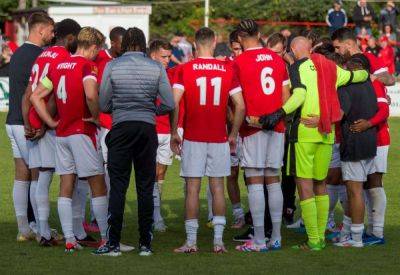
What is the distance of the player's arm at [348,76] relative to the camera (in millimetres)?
11023

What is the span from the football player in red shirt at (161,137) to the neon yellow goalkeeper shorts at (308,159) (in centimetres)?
193

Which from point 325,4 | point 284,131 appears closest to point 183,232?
point 284,131

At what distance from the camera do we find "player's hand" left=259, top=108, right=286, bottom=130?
10617 mm

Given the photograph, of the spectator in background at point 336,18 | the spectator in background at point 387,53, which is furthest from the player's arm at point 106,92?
the spectator in background at point 336,18

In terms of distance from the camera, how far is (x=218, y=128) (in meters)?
10.8

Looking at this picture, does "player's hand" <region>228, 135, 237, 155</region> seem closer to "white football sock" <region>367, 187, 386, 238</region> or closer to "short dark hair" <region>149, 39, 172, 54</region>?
"white football sock" <region>367, 187, 386, 238</region>

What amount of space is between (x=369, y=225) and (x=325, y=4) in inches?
1331

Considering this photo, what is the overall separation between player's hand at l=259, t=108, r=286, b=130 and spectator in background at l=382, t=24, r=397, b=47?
1048 inches

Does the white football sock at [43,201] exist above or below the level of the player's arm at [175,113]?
below

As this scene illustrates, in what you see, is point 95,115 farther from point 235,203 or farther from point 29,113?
point 235,203

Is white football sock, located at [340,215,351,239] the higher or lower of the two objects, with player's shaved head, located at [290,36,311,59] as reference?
lower

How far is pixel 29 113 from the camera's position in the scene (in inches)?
430

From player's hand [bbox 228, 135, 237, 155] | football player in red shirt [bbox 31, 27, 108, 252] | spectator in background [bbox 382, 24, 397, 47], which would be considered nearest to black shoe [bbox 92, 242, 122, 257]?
football player in red shirt [bbox 31, 27, 108, 252]

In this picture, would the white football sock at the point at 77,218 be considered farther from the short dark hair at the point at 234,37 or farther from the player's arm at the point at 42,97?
the short dark hair at the point at 234,37
